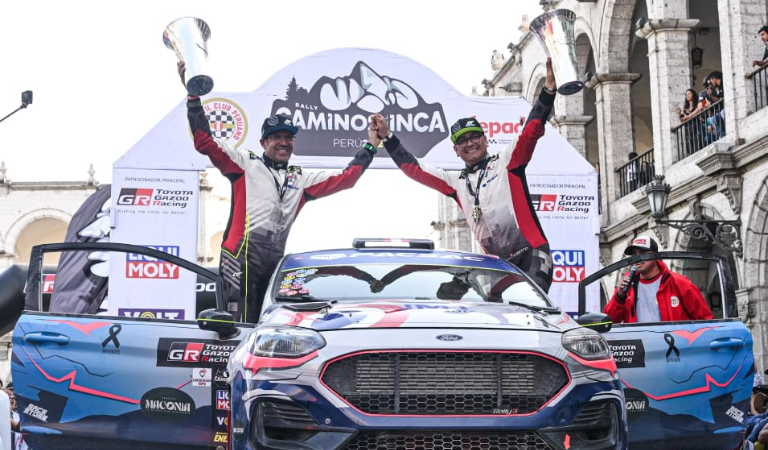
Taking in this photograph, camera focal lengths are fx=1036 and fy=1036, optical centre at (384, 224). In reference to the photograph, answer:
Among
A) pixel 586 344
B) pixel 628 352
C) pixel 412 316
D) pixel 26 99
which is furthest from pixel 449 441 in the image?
pixel 26 99

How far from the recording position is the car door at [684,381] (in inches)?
272

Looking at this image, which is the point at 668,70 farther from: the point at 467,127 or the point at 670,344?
the point at 670,344

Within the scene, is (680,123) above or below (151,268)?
above

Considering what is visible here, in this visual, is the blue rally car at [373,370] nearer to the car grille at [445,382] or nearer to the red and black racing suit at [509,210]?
the car grille at [445,382]

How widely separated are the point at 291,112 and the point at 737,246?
9.13 metres

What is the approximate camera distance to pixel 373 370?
17.9 feet

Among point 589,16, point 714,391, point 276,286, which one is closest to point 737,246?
point 589,16

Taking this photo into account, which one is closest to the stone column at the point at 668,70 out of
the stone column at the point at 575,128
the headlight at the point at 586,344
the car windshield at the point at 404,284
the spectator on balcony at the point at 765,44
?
the spectator on balcony at the point at 765,44

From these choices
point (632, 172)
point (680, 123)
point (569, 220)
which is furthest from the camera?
point (632, 172)

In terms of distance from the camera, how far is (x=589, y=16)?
26.6m

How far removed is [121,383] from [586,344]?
3.23 meters

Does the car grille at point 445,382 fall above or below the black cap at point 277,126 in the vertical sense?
below

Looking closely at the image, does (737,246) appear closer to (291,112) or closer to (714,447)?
(291,112)

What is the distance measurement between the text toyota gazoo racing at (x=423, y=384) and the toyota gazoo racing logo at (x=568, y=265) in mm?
8027
